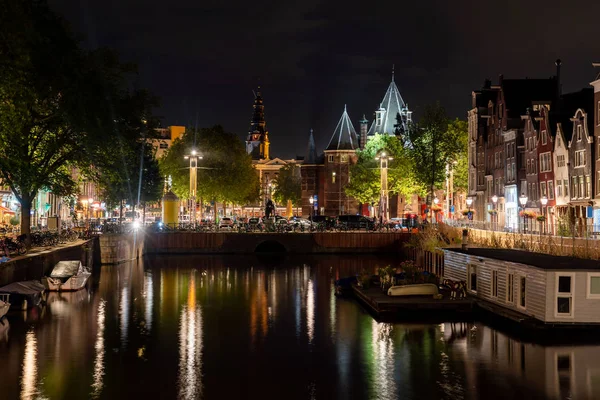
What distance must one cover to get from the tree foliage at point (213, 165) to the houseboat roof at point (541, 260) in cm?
8364

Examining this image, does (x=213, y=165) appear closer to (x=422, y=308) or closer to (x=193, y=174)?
(x=193, y=174)

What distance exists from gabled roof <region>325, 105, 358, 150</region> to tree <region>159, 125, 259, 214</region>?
4237cm

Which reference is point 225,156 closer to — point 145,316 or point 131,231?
point 131,231

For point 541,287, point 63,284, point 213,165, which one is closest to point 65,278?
point 63,284

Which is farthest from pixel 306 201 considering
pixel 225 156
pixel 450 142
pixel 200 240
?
pixel 200 240

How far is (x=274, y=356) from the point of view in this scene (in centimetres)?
→ 3653

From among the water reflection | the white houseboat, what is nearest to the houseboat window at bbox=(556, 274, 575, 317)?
the white houseboat

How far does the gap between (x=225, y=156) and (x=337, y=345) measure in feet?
312

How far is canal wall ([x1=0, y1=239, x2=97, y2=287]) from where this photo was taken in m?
46.5

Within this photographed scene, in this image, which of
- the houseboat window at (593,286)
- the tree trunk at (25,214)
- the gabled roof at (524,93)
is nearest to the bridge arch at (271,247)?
the gabled roof at (524,93)

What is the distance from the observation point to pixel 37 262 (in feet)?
173

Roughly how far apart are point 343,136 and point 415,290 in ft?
419

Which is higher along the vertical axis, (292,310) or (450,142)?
(450,142)

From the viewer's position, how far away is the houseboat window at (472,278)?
49.5 metres
